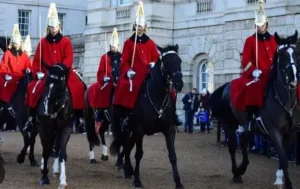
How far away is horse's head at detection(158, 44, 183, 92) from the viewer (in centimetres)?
1034

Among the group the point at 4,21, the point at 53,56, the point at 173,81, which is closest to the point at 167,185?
the point at 173,81

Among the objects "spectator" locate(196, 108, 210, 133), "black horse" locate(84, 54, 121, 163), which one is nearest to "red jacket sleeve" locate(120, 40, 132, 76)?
"black horse" locate(84, 54, 121, 163)

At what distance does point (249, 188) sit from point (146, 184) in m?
1.91

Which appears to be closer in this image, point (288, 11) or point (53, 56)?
point (53, 56)

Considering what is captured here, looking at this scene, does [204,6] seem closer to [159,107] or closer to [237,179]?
[237,179]

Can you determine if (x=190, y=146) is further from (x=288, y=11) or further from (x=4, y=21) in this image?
(x=4, y=21)

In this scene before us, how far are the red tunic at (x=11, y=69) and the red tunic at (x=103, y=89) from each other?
71.7 inches

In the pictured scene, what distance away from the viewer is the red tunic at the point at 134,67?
38.6 feet

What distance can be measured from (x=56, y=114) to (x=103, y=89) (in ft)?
11.8

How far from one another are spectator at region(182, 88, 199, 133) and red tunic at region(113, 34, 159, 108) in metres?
14.4

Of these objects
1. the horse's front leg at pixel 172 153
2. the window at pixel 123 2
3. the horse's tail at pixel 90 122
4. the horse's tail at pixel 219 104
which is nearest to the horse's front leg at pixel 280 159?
the horse's front leg at pixel 172 153

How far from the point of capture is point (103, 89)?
14867 millimetres

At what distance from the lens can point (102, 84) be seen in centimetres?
1499

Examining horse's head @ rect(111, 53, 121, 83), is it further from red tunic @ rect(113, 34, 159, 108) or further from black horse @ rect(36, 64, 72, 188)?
black horse @ rect(36, 64, 72, 188)
